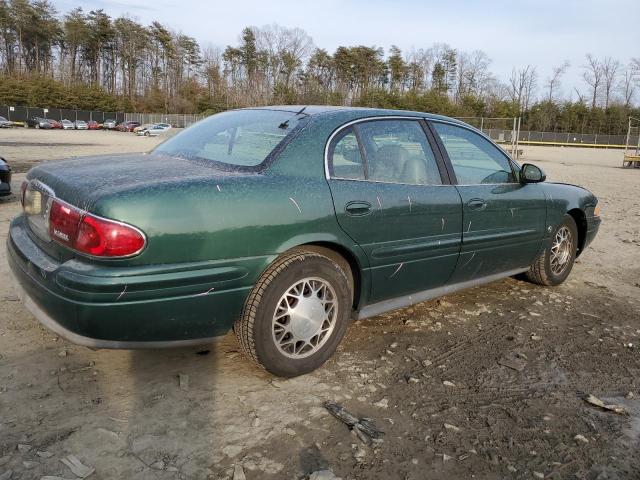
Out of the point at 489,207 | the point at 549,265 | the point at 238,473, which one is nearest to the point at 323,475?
the point at 238,473

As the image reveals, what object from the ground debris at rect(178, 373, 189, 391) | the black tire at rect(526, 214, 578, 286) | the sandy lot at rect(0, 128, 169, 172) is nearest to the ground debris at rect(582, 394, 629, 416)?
the black tire at rect(526, 214, 578, 286)

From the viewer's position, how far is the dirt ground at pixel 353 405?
232cm

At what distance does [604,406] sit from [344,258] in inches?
64.6

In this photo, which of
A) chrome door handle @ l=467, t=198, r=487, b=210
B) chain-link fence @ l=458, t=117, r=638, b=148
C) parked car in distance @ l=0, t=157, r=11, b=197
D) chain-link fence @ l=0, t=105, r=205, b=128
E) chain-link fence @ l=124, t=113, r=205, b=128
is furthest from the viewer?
chain-link fence @ l=124, t=113, r=205, b=128

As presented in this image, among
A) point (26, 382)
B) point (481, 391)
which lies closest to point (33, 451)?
point (26, 382)

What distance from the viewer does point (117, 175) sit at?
2729 millimetres

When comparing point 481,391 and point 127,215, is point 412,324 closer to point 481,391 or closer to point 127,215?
point 481,391

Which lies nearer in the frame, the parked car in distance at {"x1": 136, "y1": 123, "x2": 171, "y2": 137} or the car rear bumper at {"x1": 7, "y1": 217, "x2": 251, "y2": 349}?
the car rear bumper at {"x1": 7, "y1": 217, "x2": 251, "y2": 349}

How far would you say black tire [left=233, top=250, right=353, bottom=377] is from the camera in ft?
9.15

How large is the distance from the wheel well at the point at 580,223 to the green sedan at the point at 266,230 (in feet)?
3.85

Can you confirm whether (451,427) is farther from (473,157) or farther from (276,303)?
(473,157)

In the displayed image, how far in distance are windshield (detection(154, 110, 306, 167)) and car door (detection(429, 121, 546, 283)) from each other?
124cm

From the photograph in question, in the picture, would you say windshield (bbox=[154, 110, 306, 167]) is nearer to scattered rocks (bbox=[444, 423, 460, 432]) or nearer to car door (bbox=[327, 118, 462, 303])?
car door (bbox=[327, 118, 462, 303])

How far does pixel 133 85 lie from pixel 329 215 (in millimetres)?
93108
